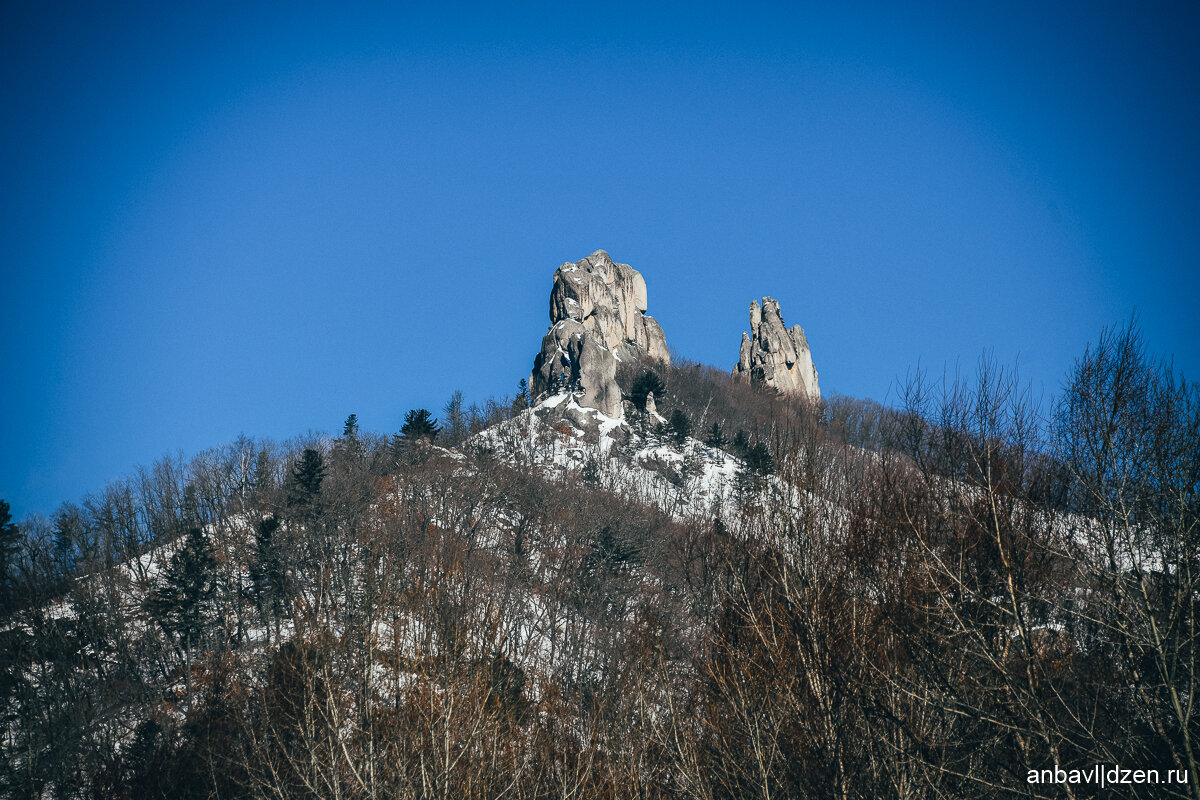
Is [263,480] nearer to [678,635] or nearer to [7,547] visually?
[7,547]

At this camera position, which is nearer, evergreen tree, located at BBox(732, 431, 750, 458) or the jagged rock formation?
evergreen tree, located at BBox(732, 431, 750, 458)

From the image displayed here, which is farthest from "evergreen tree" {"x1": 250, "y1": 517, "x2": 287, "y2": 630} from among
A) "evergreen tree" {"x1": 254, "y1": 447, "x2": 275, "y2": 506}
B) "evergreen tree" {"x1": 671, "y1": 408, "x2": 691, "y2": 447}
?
"evergreen tree" {"x1": 671, "y1": 408, "x2": 691, "y2": 447}

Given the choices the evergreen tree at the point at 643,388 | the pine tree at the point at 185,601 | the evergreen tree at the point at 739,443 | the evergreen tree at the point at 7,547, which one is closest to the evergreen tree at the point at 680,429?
the evergreen tree at the point at 739,443

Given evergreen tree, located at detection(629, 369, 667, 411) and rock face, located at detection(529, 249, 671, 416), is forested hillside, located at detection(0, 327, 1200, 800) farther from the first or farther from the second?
evergreen tree, located at detection(629, 369, 667, 411)

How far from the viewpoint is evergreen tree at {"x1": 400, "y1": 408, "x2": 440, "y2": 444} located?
5431 cm

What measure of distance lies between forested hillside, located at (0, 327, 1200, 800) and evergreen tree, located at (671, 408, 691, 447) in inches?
1024

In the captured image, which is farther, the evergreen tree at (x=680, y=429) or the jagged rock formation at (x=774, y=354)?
the jagged rock formation at (x=774, y=354)

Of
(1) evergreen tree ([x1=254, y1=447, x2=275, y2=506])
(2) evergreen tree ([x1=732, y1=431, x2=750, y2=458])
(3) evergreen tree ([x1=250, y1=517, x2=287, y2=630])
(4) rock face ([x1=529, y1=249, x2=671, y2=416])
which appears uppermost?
(4) rock face ([x1=529, y1=249, x2=671, y2=416])

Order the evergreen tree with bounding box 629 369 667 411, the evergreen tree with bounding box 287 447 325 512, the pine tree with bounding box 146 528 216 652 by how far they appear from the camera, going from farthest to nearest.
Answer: the evergreen tree with bounding box 629 369 667 411 → the evergreen tree with bounding box 287 447 325 512 → the pine tree with bounding box 146 528 216 652

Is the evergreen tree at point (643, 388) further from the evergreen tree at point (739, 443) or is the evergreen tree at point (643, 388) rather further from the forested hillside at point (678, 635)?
the forested hillside at point (678, 635)

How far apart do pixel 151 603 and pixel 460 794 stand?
97.2 feet

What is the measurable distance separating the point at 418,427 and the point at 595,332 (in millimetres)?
40425

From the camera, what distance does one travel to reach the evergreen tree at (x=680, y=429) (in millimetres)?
70500

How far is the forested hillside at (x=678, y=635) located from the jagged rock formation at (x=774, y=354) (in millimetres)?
66288
